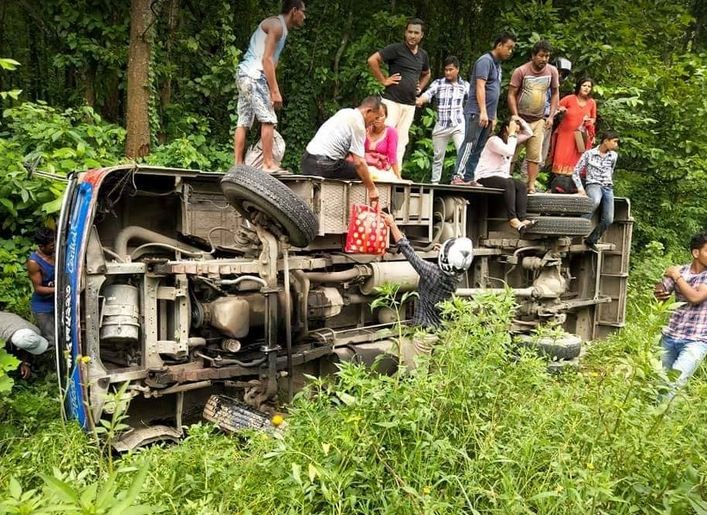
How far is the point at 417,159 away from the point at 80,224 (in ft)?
17.5

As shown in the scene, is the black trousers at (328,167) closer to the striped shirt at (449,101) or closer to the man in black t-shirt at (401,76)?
the man in black t-shirt at (401,76)

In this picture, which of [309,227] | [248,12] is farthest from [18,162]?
[248,12]

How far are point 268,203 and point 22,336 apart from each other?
6.71ft

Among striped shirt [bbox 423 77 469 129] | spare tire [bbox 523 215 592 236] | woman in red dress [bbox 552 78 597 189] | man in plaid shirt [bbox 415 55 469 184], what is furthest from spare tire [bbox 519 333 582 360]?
striped shirt [bbox 423 77 469 129]

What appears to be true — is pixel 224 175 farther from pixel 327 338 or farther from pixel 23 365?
pixel 23 365

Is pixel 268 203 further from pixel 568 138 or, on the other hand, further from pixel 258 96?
pixel 568 138

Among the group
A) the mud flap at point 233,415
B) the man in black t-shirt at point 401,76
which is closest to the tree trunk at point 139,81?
the man in black t-shirt at point 401,76

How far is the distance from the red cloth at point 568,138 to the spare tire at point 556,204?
0.88 m

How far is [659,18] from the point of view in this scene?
415 inches

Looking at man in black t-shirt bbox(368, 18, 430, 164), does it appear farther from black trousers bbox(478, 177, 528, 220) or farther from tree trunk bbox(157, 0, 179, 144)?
tree trunk bbox(157, 0, 179, 144)

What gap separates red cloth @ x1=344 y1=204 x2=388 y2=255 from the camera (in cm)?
482

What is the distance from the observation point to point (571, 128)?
293 inches

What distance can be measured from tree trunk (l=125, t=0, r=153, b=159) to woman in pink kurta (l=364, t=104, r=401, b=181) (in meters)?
3.47

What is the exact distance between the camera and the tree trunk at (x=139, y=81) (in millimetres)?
7566
